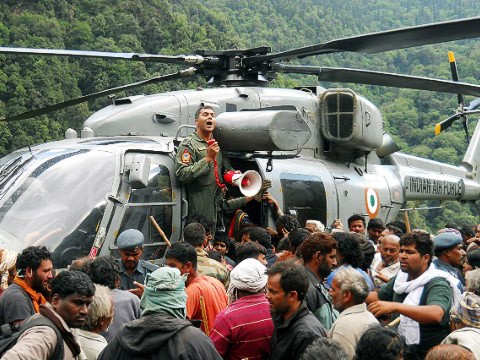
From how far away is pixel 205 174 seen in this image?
28.7 feet

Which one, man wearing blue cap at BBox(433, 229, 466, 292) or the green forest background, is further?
the green forest background

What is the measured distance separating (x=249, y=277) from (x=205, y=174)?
Result: 3.74 meters

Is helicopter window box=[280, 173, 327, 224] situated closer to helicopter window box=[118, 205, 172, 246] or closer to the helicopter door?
the helicopter door

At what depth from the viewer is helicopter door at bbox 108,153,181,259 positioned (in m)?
8.14

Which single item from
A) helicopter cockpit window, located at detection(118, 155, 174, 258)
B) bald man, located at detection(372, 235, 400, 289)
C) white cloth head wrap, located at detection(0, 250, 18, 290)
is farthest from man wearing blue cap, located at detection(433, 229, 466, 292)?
white cloth head wrap, located at detection(0, 250, 18, 290)

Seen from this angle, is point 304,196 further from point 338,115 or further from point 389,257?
point 389,257

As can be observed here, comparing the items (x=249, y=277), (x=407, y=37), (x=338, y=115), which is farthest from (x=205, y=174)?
(x=249, y=277)

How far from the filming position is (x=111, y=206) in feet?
26.3

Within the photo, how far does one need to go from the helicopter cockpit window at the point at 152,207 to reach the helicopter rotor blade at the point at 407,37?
6.95 feet

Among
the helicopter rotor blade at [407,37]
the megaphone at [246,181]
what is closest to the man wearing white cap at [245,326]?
the helicopter rotor blade at [407,37]

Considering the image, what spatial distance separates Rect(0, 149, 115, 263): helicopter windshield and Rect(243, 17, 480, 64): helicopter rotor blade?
2.54m

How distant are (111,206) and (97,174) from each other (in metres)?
0.35

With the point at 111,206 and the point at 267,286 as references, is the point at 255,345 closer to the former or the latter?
the point at 267,286

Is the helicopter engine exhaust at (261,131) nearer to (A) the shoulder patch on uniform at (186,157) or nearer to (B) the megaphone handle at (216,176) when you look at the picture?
(B) the megaphone handle at (216,176)
